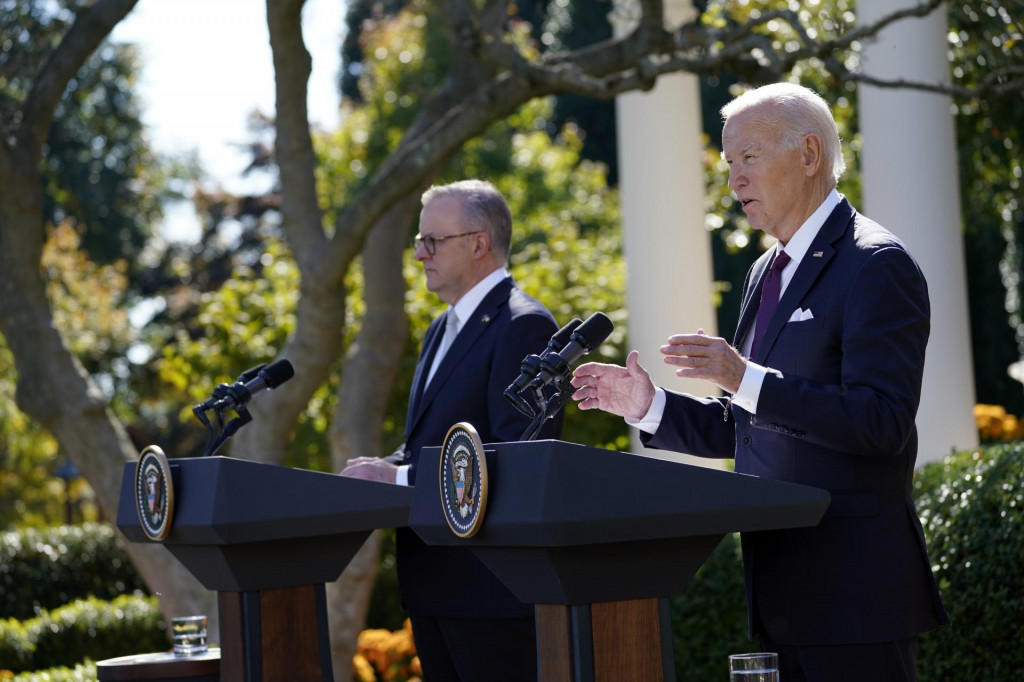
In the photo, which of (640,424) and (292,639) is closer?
(640,424)

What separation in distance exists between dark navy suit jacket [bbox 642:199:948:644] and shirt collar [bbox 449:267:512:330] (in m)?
1.55

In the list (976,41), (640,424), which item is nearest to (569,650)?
(640,424)

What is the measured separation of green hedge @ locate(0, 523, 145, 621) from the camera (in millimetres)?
11898

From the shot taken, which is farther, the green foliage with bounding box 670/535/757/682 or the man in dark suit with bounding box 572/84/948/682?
the green foliage with bounding box 670/535/757/682

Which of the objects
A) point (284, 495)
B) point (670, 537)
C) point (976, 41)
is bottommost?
point (670, 537)

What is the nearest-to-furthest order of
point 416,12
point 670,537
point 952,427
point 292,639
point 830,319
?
point 670,537, point 830,319, point 292,639, point 952,427, point 416,12

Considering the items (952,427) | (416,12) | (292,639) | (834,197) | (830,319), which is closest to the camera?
(830,319)

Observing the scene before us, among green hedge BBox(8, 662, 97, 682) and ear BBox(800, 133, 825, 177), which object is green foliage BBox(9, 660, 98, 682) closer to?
green hedge BBox(8, 662, 97, 682)

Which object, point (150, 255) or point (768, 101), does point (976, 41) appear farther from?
point (150, 255)

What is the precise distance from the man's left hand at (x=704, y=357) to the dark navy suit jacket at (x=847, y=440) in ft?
0.32

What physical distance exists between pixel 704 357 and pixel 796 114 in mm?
724

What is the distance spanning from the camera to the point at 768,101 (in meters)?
3.05

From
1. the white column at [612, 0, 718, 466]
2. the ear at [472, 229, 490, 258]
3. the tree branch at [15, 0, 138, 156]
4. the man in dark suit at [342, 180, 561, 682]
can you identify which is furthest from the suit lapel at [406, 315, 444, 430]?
the white column at [612, 0, 718, 466]

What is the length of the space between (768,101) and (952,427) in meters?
4.36
